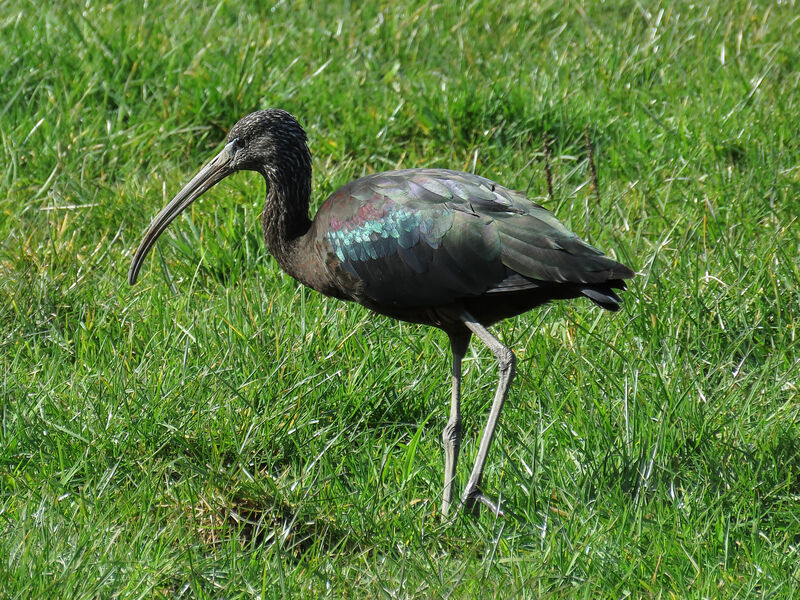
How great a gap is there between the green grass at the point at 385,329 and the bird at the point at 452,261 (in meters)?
0.30

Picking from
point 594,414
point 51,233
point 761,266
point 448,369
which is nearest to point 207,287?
point 51,233

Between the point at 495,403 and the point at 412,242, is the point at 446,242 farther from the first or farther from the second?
the point at 495,403

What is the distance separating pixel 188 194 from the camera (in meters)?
4.95

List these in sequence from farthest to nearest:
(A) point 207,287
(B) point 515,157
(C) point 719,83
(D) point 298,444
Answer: (C) point 719,83 → (B) point 515,157 → (A) point 207,287 → (D) point 298,444

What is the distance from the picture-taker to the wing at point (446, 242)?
4059 mm

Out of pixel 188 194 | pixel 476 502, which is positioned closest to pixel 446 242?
pixel 476 502

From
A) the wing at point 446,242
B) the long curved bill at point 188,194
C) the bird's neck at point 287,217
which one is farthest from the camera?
the long curved bill at point 188,194

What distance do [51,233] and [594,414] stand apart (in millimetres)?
2825

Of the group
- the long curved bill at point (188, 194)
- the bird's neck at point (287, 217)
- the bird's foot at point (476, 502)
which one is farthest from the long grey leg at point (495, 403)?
the long curved bill at point (188, 194)

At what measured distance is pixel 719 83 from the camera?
6703 mm

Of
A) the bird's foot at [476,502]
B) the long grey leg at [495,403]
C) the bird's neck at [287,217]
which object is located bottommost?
the bird's foot at [476,502]

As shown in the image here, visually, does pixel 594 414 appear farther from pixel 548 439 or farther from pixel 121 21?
pixel 121 21

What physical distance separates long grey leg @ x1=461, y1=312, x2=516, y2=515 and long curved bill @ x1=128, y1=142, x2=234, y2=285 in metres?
1.29

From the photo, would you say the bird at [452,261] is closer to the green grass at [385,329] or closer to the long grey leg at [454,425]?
the long grey leg at [454,425]
